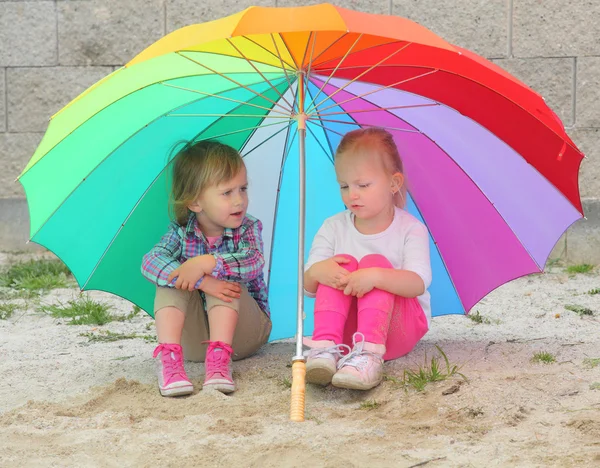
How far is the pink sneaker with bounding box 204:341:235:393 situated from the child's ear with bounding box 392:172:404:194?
0.82 m

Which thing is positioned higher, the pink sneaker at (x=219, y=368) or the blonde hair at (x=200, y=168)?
the blonde hair at (x=200, y=168)

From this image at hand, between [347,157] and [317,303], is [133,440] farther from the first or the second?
[347,157]

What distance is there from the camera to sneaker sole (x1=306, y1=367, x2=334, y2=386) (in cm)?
287

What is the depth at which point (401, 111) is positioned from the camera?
3.18 meters

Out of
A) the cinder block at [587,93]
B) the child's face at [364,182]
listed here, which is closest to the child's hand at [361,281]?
the child's face at [364,182]

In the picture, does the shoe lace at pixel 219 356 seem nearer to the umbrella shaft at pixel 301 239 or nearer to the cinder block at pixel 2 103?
the umbrella shaft at pixel 301 239

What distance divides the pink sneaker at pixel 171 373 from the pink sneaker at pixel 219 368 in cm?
8

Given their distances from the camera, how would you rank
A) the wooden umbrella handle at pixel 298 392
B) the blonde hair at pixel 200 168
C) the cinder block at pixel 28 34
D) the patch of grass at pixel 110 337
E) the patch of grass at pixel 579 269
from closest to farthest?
the wooden umbrella handle at pixel 298 392, the blonde hair at pixel 200 168, the patch of grass at pixel 110 337, the patch of grass at pixel 579 269, the cinder block at pixel 28 34

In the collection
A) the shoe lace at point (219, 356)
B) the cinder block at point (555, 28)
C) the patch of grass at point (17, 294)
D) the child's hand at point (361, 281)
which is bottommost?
the patch of grass at point (17, 294)

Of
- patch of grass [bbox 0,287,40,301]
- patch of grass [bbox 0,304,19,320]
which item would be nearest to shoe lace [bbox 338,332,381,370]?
patch of grass [bbox 0,304,19,320]

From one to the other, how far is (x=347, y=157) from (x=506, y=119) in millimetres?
562

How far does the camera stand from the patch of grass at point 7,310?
432 centimetres

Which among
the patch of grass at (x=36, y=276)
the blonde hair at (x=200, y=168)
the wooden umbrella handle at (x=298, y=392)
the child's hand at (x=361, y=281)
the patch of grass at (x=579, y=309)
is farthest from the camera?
the patch of grass at (x=36, y=276)

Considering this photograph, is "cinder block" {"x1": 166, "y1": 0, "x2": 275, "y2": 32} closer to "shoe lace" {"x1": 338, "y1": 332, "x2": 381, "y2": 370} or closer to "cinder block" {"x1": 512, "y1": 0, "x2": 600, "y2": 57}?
"cinder block" {"x1": 512, "y1": 0, "x2": 600, "y2": 57}
